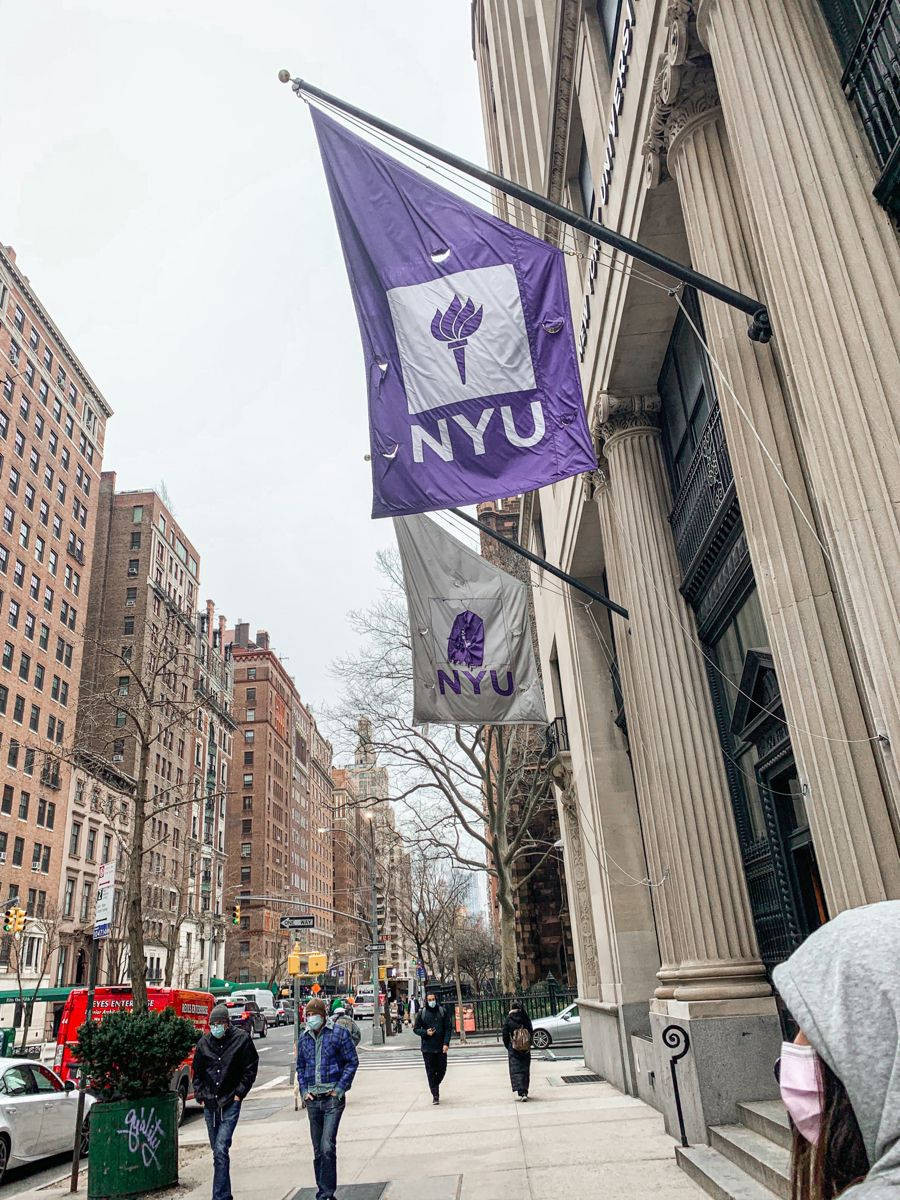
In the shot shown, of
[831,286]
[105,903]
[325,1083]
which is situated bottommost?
[325,1083]

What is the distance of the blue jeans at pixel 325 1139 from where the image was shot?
Result: 7.68 meters

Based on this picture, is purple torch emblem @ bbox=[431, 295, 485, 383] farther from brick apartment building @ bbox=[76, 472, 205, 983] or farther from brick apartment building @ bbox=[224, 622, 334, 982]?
brick apartment building @ bbox=[224, 622, 334, 982]

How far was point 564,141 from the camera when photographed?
13680mm

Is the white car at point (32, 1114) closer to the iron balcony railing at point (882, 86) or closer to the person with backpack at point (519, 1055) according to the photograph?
the person with backpack at point (519, 1055)

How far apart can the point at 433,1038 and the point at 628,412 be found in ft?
33.8

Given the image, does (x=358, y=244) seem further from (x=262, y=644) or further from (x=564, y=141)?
(x=262, y=644)

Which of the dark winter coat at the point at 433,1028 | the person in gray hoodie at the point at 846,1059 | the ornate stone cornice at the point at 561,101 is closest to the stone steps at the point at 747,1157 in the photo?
the person in gray hoodie at the point at 846,1059

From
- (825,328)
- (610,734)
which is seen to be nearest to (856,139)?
(825,328)

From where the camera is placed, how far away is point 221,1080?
27.3 ft

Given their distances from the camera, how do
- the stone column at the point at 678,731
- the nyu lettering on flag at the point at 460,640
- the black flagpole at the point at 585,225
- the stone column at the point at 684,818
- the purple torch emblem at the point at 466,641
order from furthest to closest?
1. the purple torch emblem at the point at 466,641
2. the nyu lettering on flag at the point at 460,640
3. the stone column at the point at 678,731
4. the stone column at the point at 684,818
5. the black flagpole at the point at 585,225

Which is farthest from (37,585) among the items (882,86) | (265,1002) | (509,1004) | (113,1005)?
(882,86)

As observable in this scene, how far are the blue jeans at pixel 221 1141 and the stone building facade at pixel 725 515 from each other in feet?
14.3

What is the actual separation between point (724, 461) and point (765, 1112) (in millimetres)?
6093

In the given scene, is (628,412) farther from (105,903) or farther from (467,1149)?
(467,1149)
